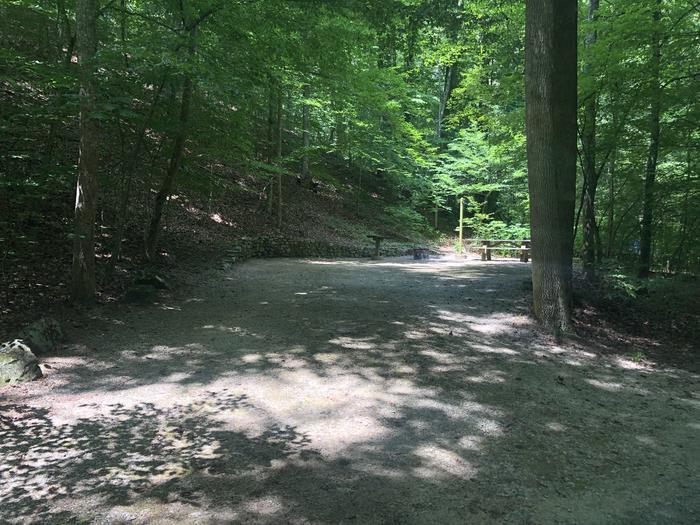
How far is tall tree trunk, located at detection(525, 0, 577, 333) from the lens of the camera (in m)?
6.47

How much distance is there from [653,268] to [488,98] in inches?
262

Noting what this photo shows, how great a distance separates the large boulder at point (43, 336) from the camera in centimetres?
485

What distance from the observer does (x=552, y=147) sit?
663 cm

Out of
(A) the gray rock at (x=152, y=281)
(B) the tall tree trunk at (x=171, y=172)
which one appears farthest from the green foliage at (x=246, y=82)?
(A) the gray rock at (x=152, y=281)

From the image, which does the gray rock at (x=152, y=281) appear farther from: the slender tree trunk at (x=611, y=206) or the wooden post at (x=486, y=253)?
the wooden post at (x=486, y=253)

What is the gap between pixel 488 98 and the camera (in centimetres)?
1074

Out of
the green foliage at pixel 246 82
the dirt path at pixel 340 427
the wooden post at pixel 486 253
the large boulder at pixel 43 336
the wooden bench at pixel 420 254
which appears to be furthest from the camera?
the wooden post at pixel 486 253

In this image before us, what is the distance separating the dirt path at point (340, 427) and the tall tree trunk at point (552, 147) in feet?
2.54

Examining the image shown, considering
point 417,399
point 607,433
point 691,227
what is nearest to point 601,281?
point 691,227

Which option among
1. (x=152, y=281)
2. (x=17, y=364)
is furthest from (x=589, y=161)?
(x=17, y=364)

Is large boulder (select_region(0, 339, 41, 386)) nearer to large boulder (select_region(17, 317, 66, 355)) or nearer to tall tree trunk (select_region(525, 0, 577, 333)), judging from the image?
large boulder (select_region(17, 317, 66, 355))

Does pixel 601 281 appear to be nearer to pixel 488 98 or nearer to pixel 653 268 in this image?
pixel 488 98

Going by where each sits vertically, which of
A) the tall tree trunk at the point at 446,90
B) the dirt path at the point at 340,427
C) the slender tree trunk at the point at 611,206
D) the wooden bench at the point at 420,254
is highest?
the tall tree trunk at the point at 446,90

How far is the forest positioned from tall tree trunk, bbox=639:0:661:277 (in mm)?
53
